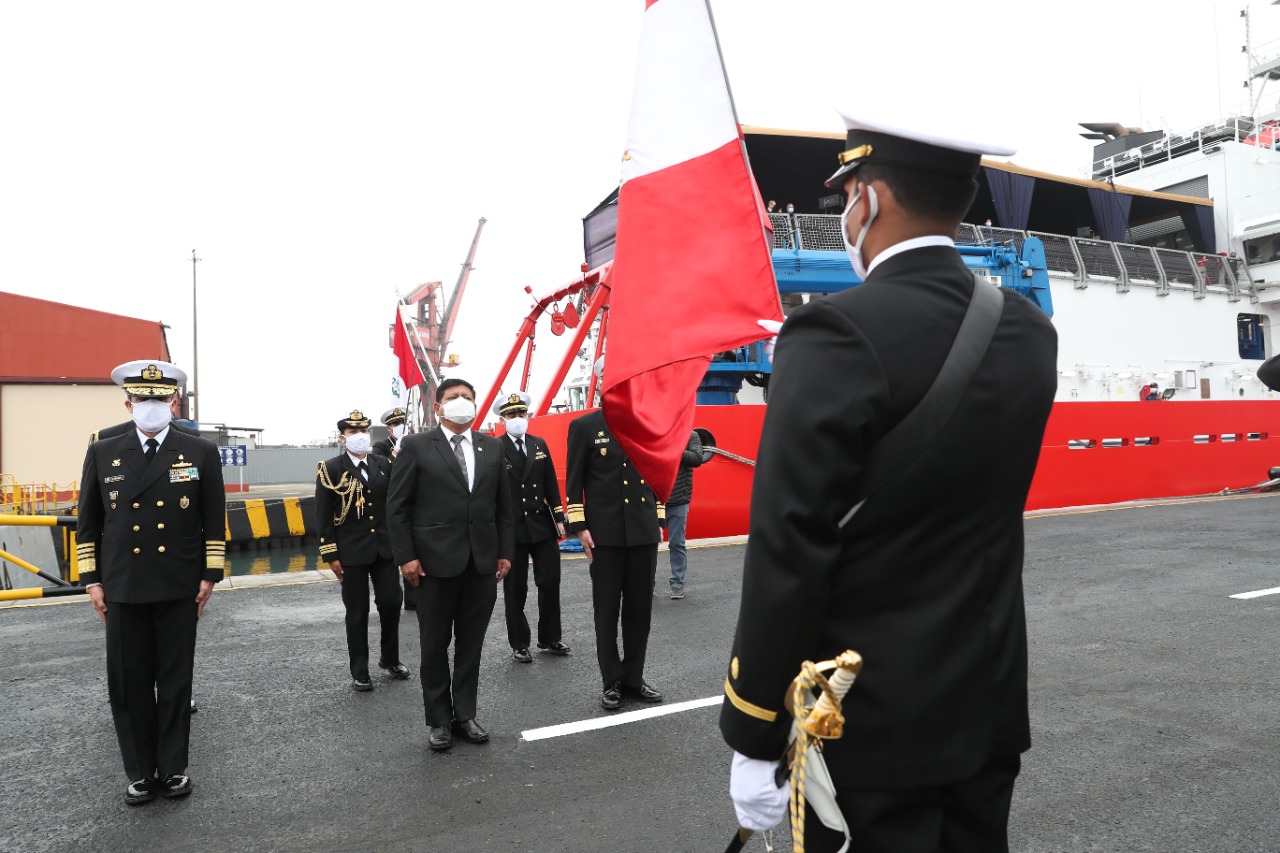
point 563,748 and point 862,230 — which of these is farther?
point 563,748

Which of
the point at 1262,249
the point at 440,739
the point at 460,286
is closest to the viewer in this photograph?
the point at 440,739

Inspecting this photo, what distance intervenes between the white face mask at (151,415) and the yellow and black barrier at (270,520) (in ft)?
60.3

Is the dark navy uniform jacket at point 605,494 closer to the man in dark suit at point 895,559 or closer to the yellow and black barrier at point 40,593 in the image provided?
the man in dark suit at point 895,559

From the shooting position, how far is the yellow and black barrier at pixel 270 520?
21.1 m

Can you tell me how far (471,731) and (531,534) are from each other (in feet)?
8.07

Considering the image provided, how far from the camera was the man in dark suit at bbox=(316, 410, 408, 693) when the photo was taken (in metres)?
5.99

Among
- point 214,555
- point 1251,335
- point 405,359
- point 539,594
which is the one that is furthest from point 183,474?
point 1251,335

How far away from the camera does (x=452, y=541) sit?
4707 mm

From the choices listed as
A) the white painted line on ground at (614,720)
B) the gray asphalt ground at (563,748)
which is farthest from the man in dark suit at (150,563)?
the white painted line on ground at (614,720)

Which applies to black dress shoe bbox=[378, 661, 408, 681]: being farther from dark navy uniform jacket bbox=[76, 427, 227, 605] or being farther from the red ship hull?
the red ship hull

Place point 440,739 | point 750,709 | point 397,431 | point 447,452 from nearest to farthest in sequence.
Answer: point 750,709 < point 440,739 < point 447,452 < point 397,431

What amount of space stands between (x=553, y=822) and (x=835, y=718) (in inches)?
94.2

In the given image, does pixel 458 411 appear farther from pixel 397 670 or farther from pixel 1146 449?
pixel 1146 449

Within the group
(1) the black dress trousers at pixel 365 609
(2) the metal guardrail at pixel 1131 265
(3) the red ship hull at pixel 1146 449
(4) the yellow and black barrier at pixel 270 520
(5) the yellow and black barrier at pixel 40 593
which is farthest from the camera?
(4) the yellow and black barrier at pixel 270 520
